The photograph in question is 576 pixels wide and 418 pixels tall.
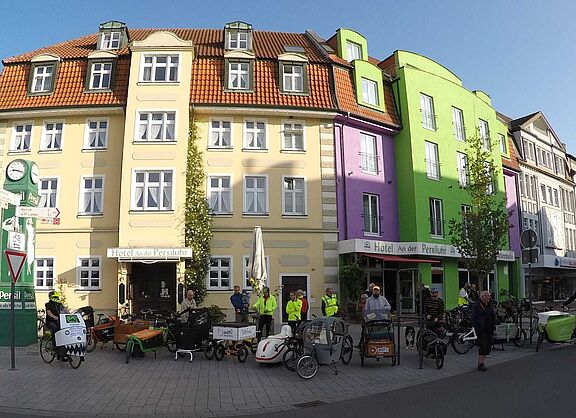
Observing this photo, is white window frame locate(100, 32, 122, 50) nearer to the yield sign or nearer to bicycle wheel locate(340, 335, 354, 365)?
the yield sign

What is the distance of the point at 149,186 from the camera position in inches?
824

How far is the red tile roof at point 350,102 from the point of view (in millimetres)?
23312

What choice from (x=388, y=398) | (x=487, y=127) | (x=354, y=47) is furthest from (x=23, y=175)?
(x=487, y=127)

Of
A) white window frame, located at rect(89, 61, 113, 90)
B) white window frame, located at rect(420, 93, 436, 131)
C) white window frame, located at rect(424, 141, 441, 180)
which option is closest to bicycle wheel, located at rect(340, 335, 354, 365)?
white window frame, located at rect(424, 141, 441, 180)

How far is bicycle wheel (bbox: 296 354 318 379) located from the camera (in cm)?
1012

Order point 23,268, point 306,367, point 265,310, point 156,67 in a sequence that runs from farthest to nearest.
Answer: point 156,67 < point 23,268 < point 265,310 < point 306,367

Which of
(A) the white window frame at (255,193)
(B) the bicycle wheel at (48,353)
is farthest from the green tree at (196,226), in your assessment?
(B) the bicycle wheel at (48,353)

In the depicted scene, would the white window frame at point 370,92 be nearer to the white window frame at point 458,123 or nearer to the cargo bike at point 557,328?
the white window frame at point 458,123

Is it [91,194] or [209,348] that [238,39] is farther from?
[209,348]

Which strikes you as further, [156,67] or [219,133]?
[219,133]

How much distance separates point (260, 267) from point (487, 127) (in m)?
20.2

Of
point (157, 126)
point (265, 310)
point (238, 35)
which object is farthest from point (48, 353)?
point (238, 35)

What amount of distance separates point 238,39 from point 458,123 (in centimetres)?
1313

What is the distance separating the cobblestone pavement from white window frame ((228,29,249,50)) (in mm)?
16415
